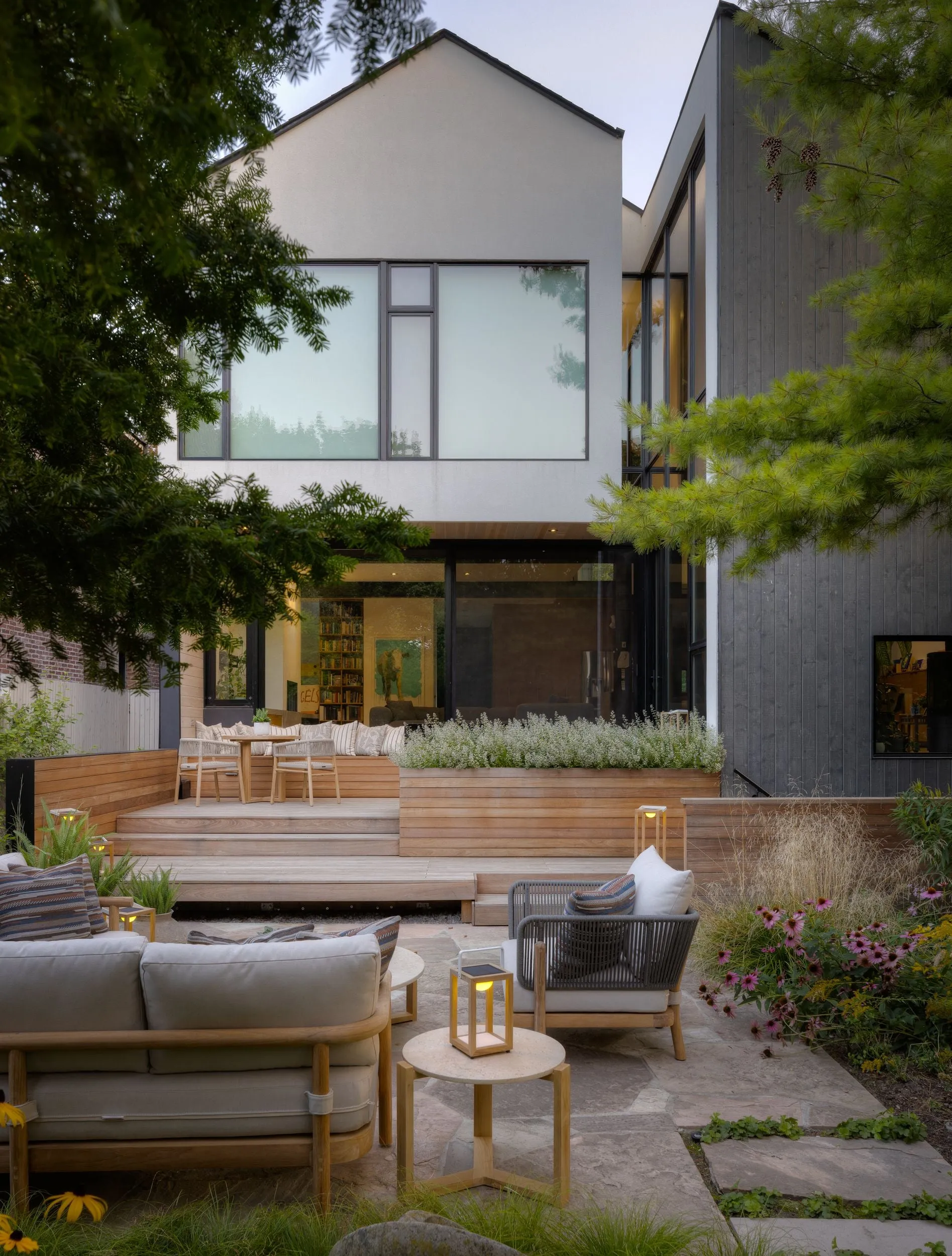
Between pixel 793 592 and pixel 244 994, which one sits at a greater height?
pixel 793 592

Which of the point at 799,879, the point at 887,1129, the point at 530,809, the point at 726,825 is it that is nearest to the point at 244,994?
the point at 887,1129

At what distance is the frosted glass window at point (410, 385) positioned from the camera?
10.4 meters

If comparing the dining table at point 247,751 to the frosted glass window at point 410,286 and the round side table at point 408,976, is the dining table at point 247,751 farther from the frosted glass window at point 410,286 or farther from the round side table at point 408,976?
the round side table at point 408,976

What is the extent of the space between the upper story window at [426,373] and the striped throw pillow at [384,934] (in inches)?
277

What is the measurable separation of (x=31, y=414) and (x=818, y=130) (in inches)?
188

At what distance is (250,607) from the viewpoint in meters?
1.40

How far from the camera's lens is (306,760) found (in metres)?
9.85

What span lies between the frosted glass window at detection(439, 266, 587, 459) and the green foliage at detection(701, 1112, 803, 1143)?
25.2 feet

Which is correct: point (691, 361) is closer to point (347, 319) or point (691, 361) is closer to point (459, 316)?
point (459, 316)

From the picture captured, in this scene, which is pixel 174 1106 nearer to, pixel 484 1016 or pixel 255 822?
pixel 484 1016

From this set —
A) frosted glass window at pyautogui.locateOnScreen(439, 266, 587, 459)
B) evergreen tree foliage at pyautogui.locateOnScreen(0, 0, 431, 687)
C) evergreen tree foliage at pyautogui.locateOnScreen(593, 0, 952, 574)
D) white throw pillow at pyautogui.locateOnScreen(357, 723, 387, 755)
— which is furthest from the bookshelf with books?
evergreen tree foliage at pyautogui.locateOnScreen(0, 0, 431, 687)

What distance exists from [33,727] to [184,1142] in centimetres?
614

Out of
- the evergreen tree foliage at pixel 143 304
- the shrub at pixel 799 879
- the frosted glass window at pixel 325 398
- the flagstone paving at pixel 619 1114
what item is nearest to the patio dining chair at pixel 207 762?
the frosted glass window at pixel 325 398

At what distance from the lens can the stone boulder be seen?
173cm
